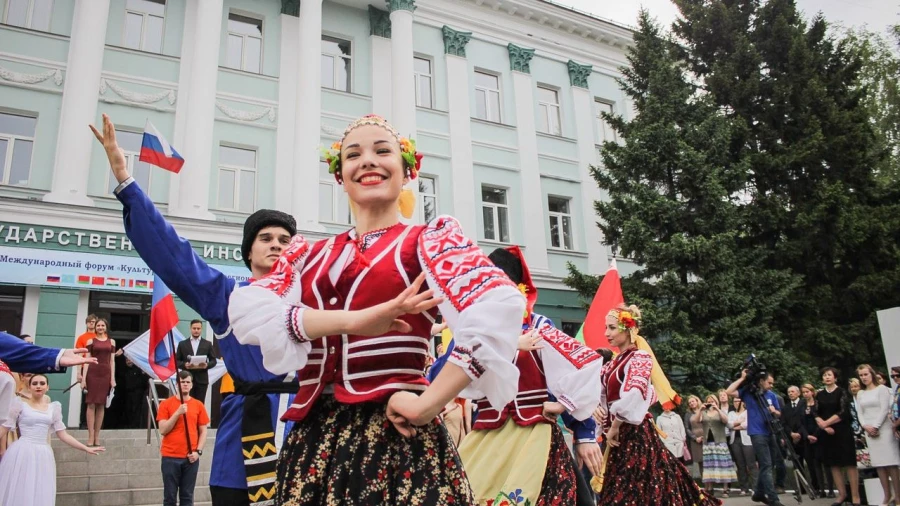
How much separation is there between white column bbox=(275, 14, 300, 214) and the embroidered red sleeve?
1304 centimetres

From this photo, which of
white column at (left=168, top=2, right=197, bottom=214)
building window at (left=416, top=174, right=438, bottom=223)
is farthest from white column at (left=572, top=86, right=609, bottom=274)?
white column at (left=168, top=2, right=197, bottom=214)

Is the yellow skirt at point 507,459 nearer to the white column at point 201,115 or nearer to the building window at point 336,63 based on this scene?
the white column at point 201,115

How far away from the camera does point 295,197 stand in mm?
17391

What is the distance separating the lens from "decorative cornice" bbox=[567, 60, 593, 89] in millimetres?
23766

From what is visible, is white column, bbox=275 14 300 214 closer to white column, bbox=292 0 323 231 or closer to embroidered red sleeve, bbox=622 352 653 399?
white column, bbox=292 0 323 231

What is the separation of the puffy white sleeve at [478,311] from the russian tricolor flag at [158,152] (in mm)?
3468

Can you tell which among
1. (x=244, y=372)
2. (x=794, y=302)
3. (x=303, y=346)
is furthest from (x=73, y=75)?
(x=794, y=302)

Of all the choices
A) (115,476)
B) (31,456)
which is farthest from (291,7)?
(31,456)

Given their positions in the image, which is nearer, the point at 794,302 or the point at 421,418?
the point at 421,418

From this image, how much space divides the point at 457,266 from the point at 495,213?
19.5 m

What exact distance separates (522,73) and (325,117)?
7.19m

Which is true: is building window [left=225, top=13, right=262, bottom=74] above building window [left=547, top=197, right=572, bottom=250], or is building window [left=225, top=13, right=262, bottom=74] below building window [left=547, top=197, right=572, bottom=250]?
above

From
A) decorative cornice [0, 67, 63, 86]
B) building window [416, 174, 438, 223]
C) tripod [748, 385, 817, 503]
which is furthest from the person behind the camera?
building window [416, 174, 438, 223]

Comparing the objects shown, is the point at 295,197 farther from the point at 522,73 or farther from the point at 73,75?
the point at 522,73
